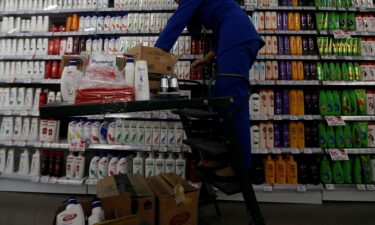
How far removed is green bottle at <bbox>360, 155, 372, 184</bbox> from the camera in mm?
2641

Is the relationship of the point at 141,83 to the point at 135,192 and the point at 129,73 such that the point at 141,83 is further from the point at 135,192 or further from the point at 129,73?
the point at 135,192

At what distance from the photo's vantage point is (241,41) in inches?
71.7

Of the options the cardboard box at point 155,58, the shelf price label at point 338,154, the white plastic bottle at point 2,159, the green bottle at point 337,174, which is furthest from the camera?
the white plastic bottle at point 2,159

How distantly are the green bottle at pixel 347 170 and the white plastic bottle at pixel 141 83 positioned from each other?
2.69 meters

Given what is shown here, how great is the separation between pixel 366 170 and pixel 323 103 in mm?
944

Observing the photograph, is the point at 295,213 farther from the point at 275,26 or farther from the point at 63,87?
the point at 63,87

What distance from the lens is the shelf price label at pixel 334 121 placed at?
256cm

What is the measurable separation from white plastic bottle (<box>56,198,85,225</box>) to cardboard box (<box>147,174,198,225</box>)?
1.54ft

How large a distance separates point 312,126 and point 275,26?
1332mm

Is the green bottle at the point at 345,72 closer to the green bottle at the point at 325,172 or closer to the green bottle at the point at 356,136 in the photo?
the green bottle at the point at 356,136

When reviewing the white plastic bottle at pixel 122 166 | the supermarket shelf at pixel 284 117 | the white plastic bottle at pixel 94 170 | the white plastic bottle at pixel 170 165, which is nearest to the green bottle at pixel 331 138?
the supermarket shelf at pixel 284 117

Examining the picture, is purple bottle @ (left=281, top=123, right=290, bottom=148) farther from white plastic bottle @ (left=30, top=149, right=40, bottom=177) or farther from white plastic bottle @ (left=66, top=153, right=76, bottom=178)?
white plastic bottle @ (left=30, top=149, right=40, bottom=177)

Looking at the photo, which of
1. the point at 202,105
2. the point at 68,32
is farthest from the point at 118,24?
the point at 202,105

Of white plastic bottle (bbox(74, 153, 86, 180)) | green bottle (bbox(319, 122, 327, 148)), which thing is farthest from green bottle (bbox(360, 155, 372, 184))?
white plastic bottle (bbox(74, 153, 86, 180))
